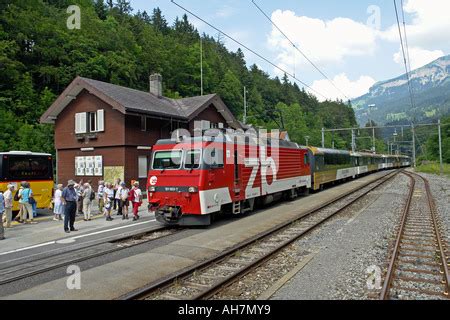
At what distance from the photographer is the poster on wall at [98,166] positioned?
22562mm

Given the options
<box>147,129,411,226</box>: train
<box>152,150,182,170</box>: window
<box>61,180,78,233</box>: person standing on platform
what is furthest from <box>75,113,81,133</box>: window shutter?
<box>152,150,182,170</box>: window

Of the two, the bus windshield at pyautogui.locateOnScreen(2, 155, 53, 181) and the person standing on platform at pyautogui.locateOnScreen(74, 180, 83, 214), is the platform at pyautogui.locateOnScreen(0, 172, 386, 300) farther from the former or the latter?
the bus windshield at pyautogui.locateOnScreen(2, 155, 53, 181)

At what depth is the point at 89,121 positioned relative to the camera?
23578 mm

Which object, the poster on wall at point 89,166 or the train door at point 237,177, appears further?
the poster on wall at point 89,166

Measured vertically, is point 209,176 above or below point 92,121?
below

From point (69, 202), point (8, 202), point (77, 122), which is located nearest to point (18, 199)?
point (8, 202)

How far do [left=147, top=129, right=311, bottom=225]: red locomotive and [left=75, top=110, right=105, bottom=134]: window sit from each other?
11.6 metres

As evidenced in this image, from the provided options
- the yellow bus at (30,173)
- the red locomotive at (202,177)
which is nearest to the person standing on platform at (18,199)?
the yellow bus at (30,173)

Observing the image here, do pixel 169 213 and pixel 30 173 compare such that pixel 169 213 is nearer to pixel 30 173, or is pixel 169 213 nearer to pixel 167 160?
pixel 167 160

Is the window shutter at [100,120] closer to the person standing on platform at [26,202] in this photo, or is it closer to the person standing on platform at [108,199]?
the person standing on platform at [26,202]

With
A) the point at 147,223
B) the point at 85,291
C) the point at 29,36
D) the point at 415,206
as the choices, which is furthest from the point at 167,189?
the point at 29,36

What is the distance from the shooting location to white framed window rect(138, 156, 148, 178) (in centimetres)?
2228

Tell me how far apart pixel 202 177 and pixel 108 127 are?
13.0 meters

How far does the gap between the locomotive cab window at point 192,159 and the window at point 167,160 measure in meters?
0.27
